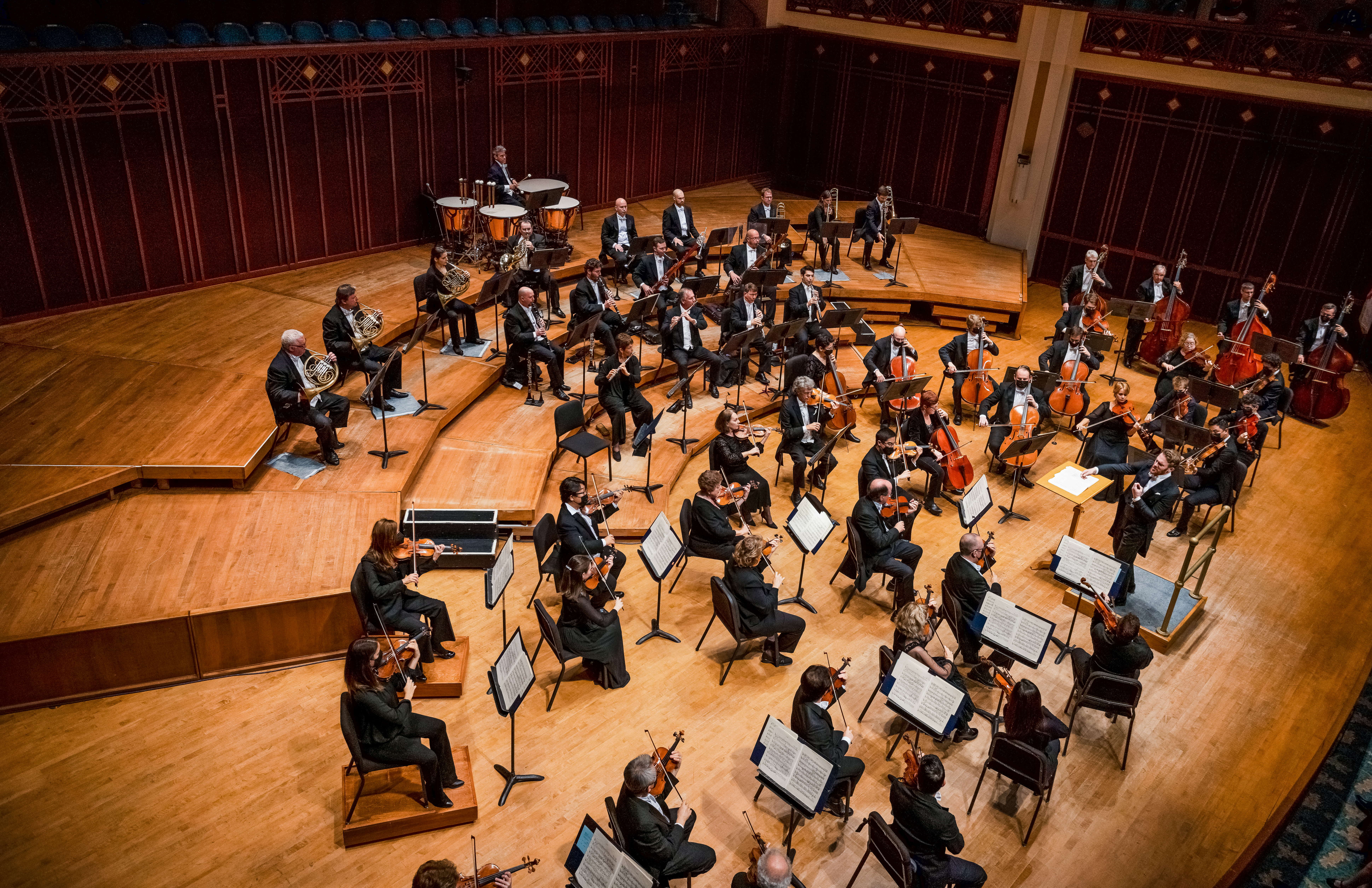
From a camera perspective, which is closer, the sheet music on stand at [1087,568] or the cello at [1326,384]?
the sheet music on stand at [1087,568]

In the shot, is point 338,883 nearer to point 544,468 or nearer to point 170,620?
point 170,620

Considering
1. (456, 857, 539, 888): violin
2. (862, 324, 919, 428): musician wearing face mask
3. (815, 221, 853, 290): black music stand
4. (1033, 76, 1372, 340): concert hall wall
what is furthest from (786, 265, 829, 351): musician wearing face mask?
(456, 857, 539, 888): violin

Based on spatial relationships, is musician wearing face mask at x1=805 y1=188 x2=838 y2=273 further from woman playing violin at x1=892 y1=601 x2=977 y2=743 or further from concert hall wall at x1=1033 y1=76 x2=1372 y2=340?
woman playing violin at x1=892 y1=601 x2=977 y2=743

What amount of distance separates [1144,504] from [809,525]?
3.08 meters

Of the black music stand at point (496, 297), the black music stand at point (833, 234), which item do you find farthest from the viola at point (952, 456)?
the black music stand at point (496, 297)

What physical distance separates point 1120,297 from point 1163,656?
884 cm

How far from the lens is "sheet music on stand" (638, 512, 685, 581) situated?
23.6 feet

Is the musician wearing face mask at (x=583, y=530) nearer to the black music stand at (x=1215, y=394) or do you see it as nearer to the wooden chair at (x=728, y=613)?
the wooden chair at (x=728, y=613)

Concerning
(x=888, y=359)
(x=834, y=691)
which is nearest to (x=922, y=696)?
(x=834, y=691)

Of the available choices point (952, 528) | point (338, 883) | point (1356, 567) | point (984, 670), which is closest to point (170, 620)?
point (338, 883)

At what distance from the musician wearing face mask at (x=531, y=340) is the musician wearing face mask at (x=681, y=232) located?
9.91 ft

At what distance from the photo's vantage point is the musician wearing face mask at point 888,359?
35.4 feet

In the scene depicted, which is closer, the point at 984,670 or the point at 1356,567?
the point at 984,670

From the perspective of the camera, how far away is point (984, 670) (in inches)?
300
